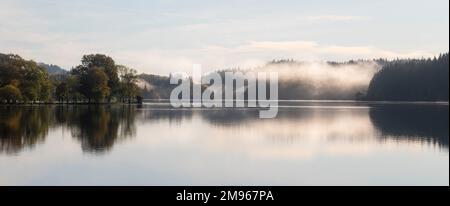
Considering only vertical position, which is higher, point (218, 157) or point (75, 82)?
point (75, 82)

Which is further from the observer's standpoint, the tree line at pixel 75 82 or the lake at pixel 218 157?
the tree line at pixel 75 82

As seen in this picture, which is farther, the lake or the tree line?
the tree line

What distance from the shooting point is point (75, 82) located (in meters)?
142

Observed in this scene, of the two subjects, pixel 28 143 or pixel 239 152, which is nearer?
pixel 239 152

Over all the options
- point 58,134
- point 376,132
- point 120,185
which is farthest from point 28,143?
point 376,132

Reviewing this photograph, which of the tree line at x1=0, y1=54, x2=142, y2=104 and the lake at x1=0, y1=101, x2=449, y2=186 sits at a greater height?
the tree line at x1=0, y1=54, x2=142, y2=104

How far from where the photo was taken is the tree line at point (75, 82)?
4948 inches

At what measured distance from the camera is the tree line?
126 metres

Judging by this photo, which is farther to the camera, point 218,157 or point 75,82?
point 75,82

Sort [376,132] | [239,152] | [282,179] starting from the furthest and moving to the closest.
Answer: [376,132]
[239,152]
[282,179]

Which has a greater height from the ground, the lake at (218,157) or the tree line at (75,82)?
the tree line at (75,82)
